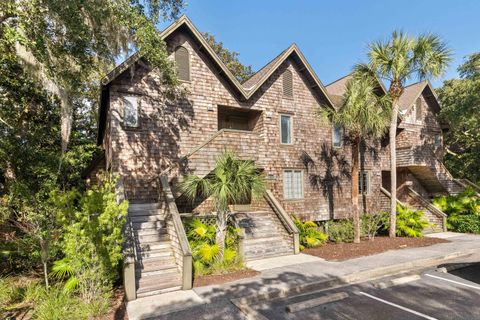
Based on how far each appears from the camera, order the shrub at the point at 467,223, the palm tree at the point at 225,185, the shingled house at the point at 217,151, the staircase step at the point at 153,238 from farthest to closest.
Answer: the shrub at the point at 467,223 < the shingled house at the point at 217,151 < the palm tree at the point at 225,185 < the staircase step at the point at 153,238

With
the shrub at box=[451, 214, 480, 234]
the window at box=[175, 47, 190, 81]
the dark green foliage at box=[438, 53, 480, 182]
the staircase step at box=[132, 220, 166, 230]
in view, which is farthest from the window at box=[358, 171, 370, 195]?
the staircase step at box=[132, 220, 166, 230]

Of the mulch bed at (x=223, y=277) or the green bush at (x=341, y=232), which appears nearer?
the mulch bed at (x=223, y=277)

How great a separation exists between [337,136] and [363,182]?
11.9ft

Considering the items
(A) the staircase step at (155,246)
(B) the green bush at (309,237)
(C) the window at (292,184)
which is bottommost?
(B) the green bush at (309,237)

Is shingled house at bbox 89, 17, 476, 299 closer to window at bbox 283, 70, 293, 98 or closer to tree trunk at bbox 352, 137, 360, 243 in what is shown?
window at bbox 283, 70, 293, 98

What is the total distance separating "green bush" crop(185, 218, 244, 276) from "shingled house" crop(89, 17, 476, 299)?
0.74 metres

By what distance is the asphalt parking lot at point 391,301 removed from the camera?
612cm

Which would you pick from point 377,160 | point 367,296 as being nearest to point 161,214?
point 367,296

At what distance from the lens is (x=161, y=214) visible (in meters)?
10.2

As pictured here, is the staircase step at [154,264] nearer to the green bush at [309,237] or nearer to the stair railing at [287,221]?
Answer: the stair railing at [287,221]

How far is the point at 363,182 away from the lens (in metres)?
17.5

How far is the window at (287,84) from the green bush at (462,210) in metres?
12.6

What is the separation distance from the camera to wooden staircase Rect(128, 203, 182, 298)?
7531 mm

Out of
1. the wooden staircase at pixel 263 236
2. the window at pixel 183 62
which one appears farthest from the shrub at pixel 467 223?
the window at pixel 183 62
